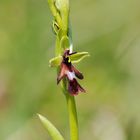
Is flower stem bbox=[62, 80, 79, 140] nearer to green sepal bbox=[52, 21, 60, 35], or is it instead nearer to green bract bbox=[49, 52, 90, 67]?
green bract bbox=[49, 52, 90, 67]

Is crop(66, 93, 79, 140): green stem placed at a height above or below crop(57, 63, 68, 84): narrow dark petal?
below

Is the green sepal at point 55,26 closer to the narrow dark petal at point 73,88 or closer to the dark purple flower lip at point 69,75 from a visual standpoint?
the dark purple flower lip at point 69,75

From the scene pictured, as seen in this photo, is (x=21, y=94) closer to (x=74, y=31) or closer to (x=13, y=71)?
(x=13, y=71)

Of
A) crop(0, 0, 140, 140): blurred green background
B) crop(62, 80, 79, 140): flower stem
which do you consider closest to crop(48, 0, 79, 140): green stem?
crop(62, 80, 79, 140): flower stem

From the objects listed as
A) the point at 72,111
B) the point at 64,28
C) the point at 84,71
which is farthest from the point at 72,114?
the point at 84,71

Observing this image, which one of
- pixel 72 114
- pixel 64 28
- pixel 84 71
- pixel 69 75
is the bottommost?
pixel 72 114

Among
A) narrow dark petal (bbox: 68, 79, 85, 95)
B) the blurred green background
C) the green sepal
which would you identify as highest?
the blurred green background

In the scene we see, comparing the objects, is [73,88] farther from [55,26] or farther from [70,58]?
[55,26]

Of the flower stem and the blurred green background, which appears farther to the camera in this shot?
the blurred green background

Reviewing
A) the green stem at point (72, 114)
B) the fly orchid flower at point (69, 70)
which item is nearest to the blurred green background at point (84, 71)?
the green stem at point (72, 114)
